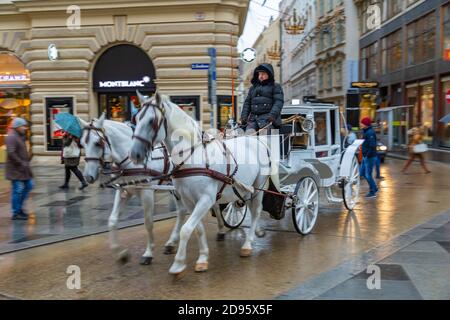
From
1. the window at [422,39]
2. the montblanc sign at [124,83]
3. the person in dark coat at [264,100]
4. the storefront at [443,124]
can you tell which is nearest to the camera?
the person in dark coat at [264,100]

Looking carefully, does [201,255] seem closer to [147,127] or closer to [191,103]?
[147,127]

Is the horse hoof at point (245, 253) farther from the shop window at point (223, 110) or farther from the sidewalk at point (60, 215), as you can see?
the shop window at point (223, 110)

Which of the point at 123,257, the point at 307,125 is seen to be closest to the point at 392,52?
the point at 307,125

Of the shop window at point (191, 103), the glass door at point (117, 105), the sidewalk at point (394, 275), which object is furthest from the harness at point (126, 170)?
the glass door at point (117, 105)

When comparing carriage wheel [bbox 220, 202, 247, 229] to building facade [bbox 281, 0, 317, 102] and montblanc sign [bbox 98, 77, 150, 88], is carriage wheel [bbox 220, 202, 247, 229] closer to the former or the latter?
montblanc sign [bbox 98, 77, 150, 88]

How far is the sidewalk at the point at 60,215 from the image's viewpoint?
317 inches

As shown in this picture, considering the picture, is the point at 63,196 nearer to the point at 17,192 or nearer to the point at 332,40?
the point at 17,192

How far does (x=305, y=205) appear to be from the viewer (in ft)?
26.2

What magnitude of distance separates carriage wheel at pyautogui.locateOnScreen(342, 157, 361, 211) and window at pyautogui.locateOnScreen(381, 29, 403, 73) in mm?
25938

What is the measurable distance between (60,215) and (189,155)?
17.4 ft

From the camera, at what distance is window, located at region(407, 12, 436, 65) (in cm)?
2816

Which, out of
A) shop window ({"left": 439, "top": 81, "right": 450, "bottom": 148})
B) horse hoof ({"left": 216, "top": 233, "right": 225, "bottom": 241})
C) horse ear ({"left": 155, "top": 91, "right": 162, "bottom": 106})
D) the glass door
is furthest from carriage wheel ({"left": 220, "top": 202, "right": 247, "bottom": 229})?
shop window ({"left": 439, "top": 81, "right": 450, "bottom": 148})

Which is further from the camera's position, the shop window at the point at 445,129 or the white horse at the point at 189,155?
the shop window at the point at 445,129

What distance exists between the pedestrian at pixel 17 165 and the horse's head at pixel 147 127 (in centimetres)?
511
